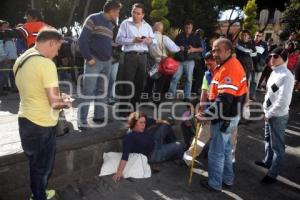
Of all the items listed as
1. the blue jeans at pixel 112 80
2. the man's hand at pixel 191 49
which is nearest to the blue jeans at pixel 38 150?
the blue jeans at pixel 112 80

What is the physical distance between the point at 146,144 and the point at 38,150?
1.98m

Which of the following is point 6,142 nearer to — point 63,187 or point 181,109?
point 63,187

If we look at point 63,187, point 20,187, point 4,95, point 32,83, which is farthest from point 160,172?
point 4,95

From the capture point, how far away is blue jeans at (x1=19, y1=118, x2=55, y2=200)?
3.24 meters

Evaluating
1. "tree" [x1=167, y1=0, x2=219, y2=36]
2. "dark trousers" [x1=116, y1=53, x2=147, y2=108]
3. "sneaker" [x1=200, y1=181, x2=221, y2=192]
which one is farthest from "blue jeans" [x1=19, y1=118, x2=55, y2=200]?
"tree" [x1=167, y1=0, x2=219, y2=36]

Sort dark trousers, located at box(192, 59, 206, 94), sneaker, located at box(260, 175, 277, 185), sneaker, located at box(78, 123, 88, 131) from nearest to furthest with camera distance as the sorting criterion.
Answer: sneaker, located at box(260, 175, 277, 185) < sneaker, located at box(78, 123, 88, 131) < dark trousers, located at box(192, 59, 206, 94)

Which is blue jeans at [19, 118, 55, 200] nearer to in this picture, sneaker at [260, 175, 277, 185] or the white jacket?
the white jacket

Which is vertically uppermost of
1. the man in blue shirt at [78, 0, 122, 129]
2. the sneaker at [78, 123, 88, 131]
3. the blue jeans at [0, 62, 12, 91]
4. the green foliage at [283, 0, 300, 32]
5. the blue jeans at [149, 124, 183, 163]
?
the green foliage at [283, 0, 300, 32]

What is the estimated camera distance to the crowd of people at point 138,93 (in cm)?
319

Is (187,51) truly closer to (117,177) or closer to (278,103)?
(278,103)

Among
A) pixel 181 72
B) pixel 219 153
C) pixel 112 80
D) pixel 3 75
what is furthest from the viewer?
pixel 3 75

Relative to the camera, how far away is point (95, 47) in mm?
4879

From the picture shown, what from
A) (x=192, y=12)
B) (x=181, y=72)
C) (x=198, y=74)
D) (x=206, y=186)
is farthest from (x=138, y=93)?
(x=192, y=12)

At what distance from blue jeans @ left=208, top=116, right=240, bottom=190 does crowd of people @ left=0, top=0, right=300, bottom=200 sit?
13 millimetres
